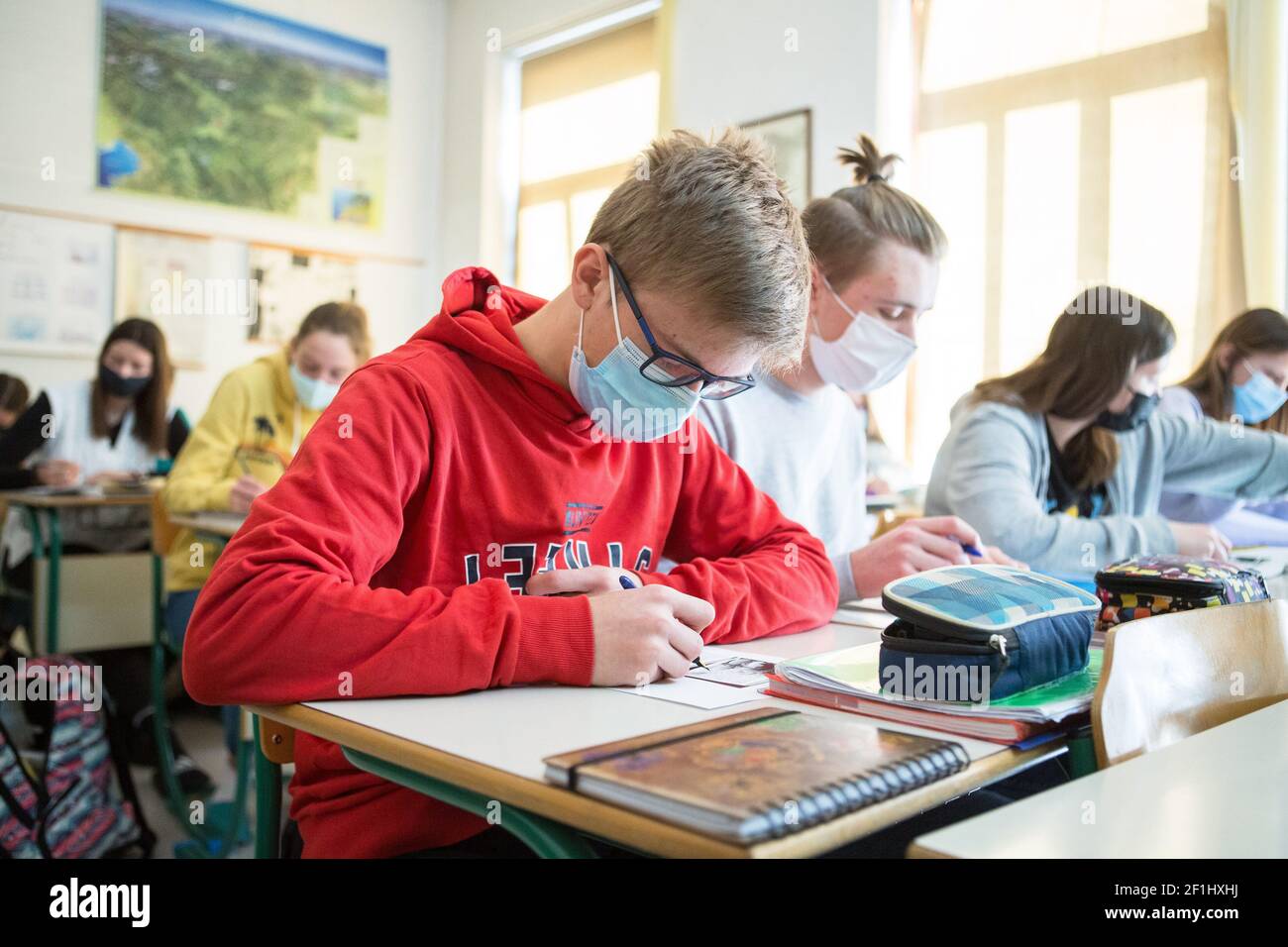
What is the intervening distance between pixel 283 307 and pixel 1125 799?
5.60 meters

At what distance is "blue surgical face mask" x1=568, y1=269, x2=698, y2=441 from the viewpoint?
1.17 meters

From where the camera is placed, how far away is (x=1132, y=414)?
220 cm

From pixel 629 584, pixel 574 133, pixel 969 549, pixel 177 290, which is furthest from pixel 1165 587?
pixel 177 290

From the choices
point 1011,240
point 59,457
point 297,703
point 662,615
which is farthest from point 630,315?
point 59,457

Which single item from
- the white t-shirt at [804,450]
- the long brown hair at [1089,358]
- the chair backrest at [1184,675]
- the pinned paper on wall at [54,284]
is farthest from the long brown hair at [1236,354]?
the pinned paper on wall at [54,284]

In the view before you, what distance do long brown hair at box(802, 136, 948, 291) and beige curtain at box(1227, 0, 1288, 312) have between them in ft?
7.18

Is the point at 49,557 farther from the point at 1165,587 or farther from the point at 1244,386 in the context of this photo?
the point at 1244,386

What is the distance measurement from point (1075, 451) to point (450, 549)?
64.6 inches

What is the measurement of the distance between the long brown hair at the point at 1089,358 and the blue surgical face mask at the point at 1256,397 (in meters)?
0.87

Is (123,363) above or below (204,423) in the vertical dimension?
above

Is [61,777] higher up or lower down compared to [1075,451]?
lower down

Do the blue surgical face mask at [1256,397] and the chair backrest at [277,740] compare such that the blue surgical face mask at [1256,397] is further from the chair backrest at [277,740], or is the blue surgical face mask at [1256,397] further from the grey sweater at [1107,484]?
the chair backrest at [277,740]

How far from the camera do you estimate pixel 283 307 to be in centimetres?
573
